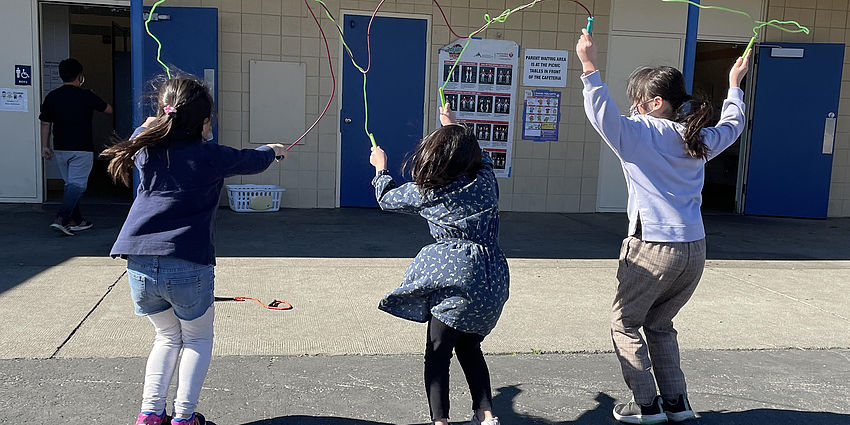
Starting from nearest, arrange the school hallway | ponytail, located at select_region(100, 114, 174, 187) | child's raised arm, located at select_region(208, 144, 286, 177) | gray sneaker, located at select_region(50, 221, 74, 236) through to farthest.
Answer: ponytail, located at select_region(100, 114, 174, 187) < child's raised arm, located at select_region(208, 144, 286, 177) < the school hallway < gray sneaker, located at select_region(50, 221, 74, 236)

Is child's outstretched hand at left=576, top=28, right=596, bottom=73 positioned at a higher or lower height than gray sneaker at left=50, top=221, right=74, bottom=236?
higher

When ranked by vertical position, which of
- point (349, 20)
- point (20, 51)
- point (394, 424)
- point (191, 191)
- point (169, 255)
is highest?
point (349, 20)

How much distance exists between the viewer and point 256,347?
13.3ft

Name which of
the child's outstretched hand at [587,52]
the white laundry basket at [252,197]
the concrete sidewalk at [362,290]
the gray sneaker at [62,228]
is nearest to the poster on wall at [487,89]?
the concrete sidewalk at [362,290]

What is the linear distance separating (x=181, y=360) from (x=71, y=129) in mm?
5059

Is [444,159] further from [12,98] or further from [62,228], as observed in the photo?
[12,98]

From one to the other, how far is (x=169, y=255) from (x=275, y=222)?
5499mm

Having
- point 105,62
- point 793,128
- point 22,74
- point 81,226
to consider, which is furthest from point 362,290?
point 105,62

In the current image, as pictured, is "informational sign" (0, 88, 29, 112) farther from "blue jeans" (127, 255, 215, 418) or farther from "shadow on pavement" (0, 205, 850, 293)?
"blue jeans" (127, 255, 215, 418)

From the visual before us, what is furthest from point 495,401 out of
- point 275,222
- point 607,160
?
point 607,160

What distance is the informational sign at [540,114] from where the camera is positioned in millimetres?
9594

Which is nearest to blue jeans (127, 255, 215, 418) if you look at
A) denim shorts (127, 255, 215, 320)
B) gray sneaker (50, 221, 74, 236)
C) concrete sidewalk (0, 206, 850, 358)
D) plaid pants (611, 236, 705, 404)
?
denim shorts (127, 255, 215, 320)

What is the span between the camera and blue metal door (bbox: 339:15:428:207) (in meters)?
9.14

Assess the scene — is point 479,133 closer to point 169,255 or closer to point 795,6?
point 795,6
